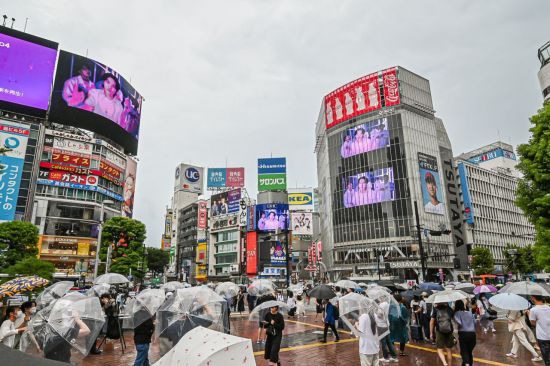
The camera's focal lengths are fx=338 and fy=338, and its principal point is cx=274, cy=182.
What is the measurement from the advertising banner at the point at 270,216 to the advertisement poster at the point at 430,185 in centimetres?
2619

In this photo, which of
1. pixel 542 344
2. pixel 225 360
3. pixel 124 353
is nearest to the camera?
pixel 225 360

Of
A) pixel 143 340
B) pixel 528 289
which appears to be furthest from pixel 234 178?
pixel 143 340

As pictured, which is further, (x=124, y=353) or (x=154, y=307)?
(x=124, y=353)

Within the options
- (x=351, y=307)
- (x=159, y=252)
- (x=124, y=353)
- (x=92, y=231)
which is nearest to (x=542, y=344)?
(x=351, y=307)

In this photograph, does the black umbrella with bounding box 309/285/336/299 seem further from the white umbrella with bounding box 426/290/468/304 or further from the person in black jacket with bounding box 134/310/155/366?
the person in black jacket with bounding box 134/310/155/366

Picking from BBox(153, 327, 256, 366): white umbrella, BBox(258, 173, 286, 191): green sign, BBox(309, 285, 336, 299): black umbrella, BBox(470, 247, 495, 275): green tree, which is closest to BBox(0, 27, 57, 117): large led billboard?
BBox(258, 173, 286, 191): green sign

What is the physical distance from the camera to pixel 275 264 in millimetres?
67562

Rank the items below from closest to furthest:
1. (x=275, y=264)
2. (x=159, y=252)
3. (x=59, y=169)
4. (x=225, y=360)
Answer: (x=225, y=360) → (x=59, y=169) → (x=275, y=264) → (x=159, y=252)

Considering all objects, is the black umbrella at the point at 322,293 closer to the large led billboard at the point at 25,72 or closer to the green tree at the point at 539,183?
the green tree at the point at 539,183

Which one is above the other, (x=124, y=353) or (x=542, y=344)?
(x=542, y=344)

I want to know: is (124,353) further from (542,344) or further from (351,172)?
(351,172)

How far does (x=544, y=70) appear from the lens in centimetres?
4600

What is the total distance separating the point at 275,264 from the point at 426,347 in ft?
189

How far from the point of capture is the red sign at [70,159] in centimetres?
4591
